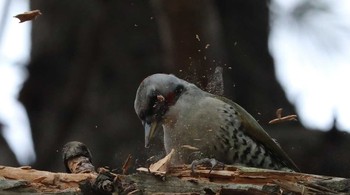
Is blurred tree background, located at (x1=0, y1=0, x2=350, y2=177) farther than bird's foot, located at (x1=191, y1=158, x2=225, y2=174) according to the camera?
Yes

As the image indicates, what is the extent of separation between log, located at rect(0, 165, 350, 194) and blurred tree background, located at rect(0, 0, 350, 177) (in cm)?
144

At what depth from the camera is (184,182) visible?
10.5 ft

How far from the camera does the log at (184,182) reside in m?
3.08

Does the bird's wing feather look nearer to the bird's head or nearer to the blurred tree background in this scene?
the bird's head

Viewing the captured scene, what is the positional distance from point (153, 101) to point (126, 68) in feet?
4.21

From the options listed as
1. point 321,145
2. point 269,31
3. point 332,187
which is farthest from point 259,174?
point 269,31

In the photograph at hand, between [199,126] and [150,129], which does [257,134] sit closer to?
[199,126]

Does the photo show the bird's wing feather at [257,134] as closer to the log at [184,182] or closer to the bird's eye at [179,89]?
the bird's eye at [179,89]

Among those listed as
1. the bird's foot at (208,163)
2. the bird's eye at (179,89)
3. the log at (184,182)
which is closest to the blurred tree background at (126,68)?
the bird's eye at (179,89)

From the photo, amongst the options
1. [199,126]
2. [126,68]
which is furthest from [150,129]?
[126,68]

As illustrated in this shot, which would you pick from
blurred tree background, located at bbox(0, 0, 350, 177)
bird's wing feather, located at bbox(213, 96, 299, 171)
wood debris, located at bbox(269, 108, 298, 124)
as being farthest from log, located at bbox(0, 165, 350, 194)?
blurred tree background, located at bbox(0, 0, 350, 177)

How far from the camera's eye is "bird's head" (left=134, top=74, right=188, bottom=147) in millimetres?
4047

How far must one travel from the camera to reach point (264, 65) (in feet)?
17.9

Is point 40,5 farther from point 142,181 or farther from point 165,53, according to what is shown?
point 142,181
